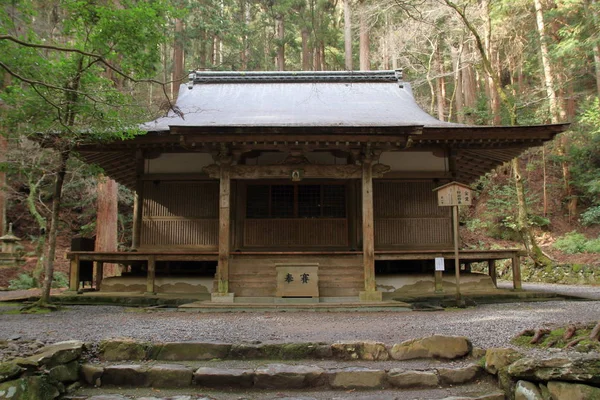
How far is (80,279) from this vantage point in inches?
382

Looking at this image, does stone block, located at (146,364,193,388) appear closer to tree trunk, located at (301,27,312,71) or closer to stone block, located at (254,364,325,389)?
stone block, located at (254,364,325,389)

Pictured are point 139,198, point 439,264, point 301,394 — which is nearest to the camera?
point 301,394

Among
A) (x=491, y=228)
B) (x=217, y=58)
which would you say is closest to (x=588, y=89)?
(x=491, y=228)

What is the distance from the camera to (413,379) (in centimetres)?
374

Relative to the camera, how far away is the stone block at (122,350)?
419cm

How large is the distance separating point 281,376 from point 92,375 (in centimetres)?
178

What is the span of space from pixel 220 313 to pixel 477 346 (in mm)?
4708

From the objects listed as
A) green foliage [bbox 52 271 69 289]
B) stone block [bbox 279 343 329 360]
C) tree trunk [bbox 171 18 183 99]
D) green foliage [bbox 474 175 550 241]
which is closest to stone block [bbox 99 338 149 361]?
stone block [bbox 279 343 329 360]

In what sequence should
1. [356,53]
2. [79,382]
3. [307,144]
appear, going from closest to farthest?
[79,382]
[307,144]
[356,53]

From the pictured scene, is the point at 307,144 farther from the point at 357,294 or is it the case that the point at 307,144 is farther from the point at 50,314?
the point at 50,314

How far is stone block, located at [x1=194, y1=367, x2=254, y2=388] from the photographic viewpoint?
3.74 m

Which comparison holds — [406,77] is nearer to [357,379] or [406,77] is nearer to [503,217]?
[503,217]

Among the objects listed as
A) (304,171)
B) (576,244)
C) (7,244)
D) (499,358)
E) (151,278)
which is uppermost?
(304,171)

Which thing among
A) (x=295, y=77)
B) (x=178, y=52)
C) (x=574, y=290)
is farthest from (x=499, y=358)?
(x=178, y=52)
